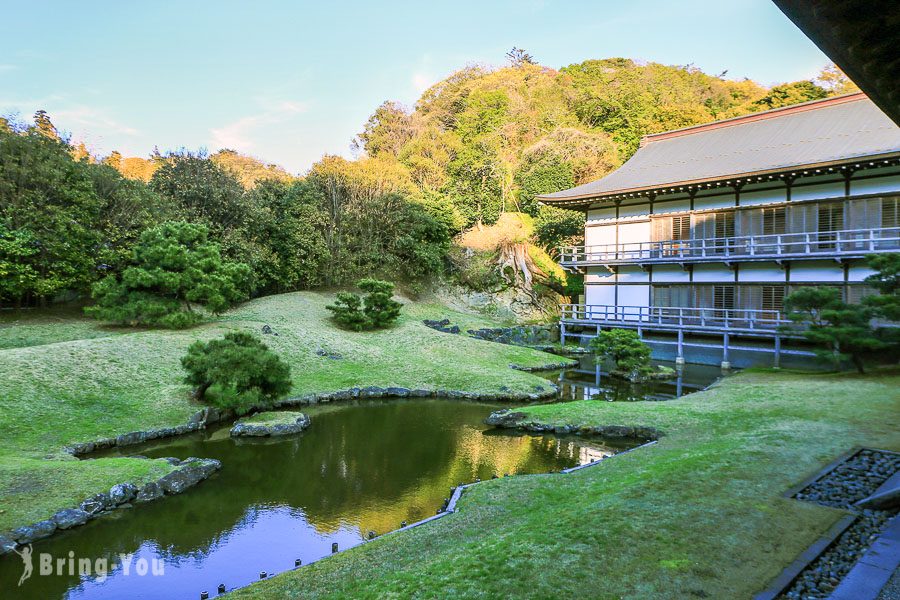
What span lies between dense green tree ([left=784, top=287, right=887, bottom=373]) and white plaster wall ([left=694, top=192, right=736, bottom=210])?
21.6 feet

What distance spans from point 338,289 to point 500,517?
23.4 meters

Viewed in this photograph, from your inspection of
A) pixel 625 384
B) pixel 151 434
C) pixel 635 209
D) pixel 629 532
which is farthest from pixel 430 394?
pixel 635 209

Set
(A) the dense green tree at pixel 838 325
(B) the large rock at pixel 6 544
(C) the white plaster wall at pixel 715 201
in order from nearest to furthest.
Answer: (B) the large rock at pixel 6 544
(A) the dense green tree at pixel 838 325
(C) the white plaster wall at pixel 715 201

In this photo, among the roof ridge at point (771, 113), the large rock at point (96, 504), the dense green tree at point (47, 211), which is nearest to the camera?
the large rock at point (96, 504)

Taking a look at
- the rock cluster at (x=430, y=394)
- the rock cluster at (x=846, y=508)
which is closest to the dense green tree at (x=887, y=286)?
the rock cluster at (x=846, y=508)

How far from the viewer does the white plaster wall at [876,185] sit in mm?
16953

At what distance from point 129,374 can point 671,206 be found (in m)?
21.6

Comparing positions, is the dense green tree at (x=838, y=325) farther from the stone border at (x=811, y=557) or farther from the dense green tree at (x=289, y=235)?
the dense green tree at (x=289, y=235)

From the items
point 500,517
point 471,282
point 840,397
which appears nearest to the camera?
point 500,517

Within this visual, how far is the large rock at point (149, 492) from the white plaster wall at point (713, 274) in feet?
67.6

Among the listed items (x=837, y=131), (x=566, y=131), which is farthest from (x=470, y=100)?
(x=837, y=131)

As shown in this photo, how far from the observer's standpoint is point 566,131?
3531 centimetres

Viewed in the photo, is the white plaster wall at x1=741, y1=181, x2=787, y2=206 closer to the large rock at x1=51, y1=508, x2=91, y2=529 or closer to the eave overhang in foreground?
the eave overhang in foreground

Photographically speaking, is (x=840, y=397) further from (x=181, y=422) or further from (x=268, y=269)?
(x=268, y=269)
